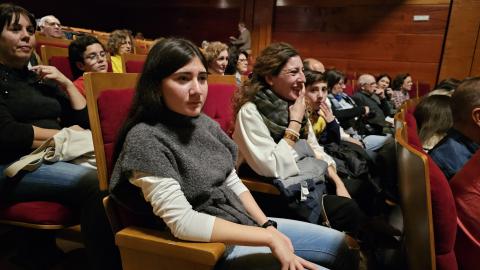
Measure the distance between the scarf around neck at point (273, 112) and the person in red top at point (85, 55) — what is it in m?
1.03

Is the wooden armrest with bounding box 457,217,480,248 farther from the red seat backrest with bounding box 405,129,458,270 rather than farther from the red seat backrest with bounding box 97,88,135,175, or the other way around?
the red seat backrest with bounding box 97,88,135,175

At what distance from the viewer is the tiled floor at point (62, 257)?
54.7 inches

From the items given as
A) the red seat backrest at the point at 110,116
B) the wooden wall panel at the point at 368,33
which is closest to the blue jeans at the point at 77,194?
the red seat backrest at the point at 110,116

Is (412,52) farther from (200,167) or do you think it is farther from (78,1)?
(78,1)

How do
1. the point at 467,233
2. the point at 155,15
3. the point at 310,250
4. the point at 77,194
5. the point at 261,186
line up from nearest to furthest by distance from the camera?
the point at 467,233 → the point at 310,250 → the point at 77,194 → the point at 261,186 → the point at 155,15

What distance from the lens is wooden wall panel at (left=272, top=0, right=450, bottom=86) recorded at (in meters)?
5.59

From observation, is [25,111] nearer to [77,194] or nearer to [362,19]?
[77,194]

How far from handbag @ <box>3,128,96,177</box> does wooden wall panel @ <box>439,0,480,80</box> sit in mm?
5925

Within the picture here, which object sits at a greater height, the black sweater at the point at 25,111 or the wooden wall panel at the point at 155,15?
the wooden wall panel at the point at 155,15

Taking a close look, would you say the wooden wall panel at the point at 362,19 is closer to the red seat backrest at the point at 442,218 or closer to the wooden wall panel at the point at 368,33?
the wooden wall panel at the point at 368,33

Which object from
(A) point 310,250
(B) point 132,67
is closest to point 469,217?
(A) point 310,250

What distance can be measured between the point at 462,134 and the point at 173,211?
1173 millimetres

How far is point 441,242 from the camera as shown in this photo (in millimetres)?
794

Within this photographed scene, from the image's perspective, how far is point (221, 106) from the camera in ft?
5.39
